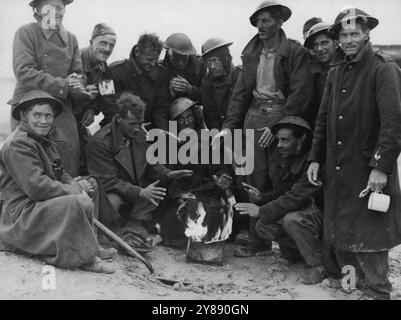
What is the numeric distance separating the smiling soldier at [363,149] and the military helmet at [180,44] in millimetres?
1867

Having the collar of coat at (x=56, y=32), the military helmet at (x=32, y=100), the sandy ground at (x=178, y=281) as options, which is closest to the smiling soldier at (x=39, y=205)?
the military helmet at (x=32, y=100)

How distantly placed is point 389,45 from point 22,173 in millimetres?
6622

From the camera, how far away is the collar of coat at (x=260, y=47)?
16.2 ft

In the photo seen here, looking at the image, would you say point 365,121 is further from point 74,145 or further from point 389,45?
point 389,45

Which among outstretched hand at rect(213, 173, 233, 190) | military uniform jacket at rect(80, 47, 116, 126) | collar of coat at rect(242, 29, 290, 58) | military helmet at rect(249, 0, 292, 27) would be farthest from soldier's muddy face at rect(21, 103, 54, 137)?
military helmet at rect(249, 0, 292, 27)

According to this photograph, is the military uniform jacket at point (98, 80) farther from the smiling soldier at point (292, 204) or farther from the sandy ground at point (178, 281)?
the smiling soldier at point (292, 204)

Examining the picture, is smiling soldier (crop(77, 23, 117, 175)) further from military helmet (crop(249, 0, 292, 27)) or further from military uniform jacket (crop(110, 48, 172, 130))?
military helmet (crop(249, 0, 292, 27))

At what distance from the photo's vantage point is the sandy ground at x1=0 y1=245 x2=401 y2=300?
12.3ft

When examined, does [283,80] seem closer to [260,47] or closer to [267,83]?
[267,83]

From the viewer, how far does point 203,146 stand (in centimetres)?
536

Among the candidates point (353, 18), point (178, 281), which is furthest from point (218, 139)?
point (353, 18)

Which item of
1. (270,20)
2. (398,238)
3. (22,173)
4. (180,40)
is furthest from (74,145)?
(398,238)

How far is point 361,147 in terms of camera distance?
4.06 m

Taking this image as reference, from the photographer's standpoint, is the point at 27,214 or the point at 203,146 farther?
the point at 203,146
